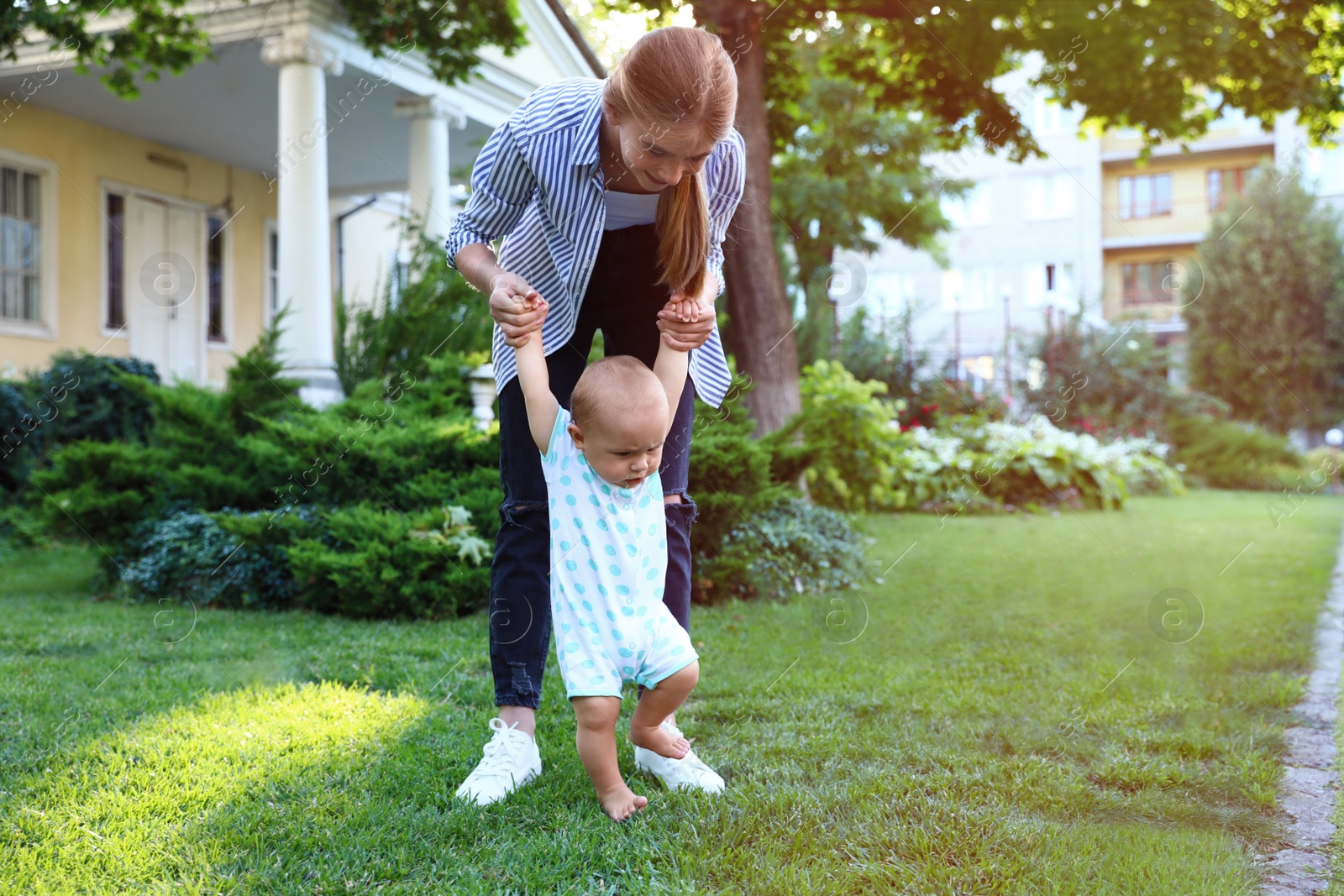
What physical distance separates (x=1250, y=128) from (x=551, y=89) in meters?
29.4

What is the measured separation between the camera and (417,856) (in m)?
1.69

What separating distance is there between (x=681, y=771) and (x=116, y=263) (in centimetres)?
978

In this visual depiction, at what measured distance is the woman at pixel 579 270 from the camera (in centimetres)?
184

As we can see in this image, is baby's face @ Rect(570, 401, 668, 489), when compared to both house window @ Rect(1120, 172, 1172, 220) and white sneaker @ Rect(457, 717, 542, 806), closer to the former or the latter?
white sneaker @ Rect(457, 717, 542, 806)

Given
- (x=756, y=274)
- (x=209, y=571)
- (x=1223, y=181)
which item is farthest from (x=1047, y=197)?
(x=209, y=571)

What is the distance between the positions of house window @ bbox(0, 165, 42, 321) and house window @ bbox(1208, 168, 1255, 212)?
2407 cm

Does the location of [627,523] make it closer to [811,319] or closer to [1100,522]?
[1100,522]

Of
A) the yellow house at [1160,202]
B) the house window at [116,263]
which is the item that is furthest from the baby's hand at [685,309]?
the yellow house at [1160,202]

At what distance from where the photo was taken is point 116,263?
9.72m

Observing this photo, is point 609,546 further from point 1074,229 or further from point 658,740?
point 1074,229

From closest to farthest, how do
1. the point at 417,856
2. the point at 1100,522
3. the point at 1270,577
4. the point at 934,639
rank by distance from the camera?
the point at 417,856, the point at 934,639, the point at 1270,577, the point at 1100,522

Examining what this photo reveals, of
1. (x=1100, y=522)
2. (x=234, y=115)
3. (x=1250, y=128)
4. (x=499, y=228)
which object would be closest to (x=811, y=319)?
(x=1100, y=522)

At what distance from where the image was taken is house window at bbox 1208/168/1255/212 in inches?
960

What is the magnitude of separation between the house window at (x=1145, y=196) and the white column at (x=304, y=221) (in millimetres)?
24607
